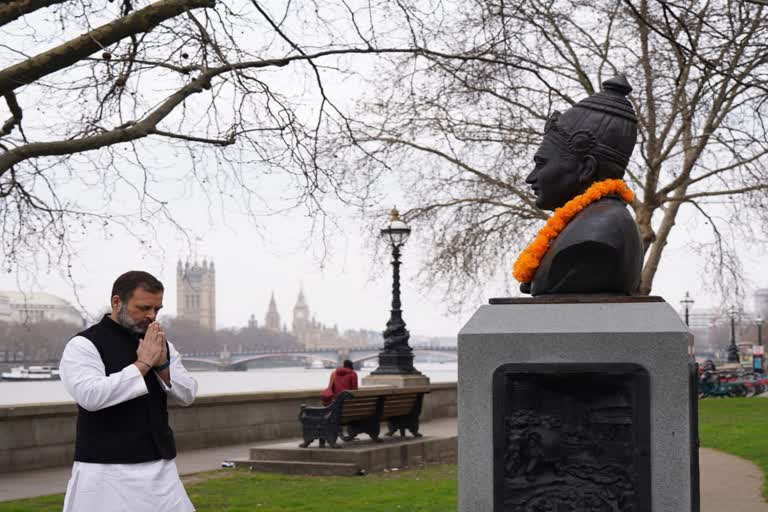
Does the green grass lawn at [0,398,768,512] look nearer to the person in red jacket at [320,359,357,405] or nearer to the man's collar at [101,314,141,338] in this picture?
the person in red jacket at [320,359,357,405]

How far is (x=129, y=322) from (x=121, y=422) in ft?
1.59

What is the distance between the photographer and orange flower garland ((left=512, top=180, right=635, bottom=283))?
6.21 m

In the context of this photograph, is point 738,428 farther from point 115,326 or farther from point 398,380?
point 115,326

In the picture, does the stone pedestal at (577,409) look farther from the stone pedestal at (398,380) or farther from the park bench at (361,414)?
the stone pedestal at (398,380)

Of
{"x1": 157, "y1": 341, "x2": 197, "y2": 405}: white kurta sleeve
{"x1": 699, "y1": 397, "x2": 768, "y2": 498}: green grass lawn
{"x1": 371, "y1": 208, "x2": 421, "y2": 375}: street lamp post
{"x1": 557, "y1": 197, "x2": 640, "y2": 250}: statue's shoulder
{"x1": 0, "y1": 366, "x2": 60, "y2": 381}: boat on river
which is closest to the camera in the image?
{"x1": 157, "y1": 341, "x2": 197, "y2": 405}: white kurta sleeve

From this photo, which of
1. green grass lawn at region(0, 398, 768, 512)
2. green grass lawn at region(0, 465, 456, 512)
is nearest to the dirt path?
green grass lawn at region(0, 398, 768, 512)

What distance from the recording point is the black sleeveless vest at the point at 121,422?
196 inches

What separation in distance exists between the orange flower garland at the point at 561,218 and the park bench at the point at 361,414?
8.74m

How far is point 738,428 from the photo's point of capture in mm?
Answer: 20672

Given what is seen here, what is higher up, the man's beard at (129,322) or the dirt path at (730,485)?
the man's beard at (129,322)

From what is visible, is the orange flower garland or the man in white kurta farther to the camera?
the orange flower garland

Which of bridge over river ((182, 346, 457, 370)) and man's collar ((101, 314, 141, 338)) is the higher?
man's collar ((101, 314, 141, 338))

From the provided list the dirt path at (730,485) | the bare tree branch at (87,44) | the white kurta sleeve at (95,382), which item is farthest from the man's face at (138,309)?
the dirt path at (730,485)

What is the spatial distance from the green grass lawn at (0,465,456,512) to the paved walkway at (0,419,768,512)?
74 centimetres
